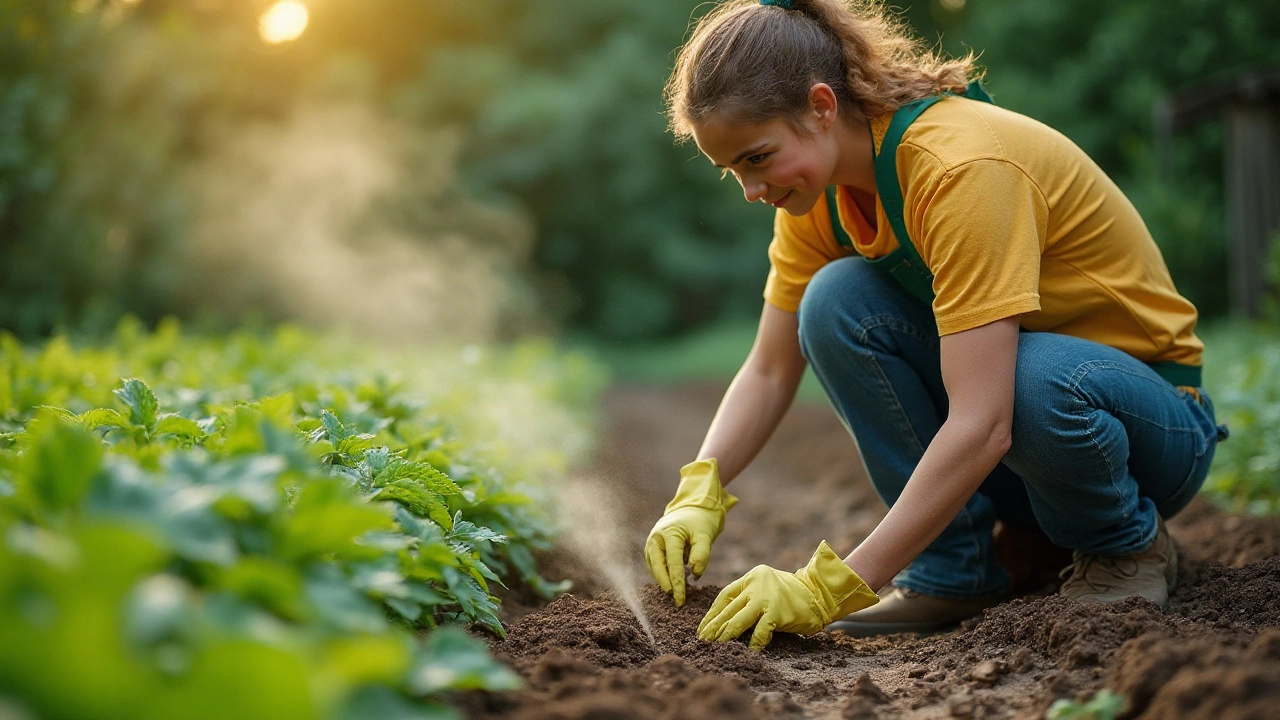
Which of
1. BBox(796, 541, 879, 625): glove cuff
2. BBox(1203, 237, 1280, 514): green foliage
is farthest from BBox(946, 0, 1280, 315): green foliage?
BBox(796, 541, 879, 625): glove cuff

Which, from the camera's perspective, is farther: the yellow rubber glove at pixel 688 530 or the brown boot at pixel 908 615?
the brown boot at pixel 908 615

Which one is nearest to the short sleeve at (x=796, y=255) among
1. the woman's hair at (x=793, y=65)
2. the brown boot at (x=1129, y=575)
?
the woman's hair at (x=793, y=65)

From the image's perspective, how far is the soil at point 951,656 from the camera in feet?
4.62

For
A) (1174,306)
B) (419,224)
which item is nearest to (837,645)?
(1174,306)

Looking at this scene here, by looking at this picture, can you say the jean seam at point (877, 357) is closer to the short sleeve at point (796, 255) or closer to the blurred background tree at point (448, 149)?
the short sleeve at point (796, 255)

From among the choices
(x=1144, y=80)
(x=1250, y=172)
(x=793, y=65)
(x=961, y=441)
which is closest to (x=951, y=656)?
(x=961, y=441)

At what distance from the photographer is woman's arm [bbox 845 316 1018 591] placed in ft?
6.56

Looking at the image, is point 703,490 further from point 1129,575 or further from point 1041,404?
point 1129,575

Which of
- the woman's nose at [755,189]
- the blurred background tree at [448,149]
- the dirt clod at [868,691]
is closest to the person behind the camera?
the dirt clod at [868,691]

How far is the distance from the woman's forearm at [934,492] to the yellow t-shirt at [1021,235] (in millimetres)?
230

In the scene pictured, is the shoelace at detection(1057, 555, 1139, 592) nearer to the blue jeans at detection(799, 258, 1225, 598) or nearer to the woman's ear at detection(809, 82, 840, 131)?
the blue jeans at detection(799, 258, 1225, 598)

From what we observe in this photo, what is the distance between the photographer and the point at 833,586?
6.74 ft

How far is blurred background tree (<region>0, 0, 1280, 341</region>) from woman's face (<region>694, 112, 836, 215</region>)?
0.67 m

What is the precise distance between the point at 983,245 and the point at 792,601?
849 mm
